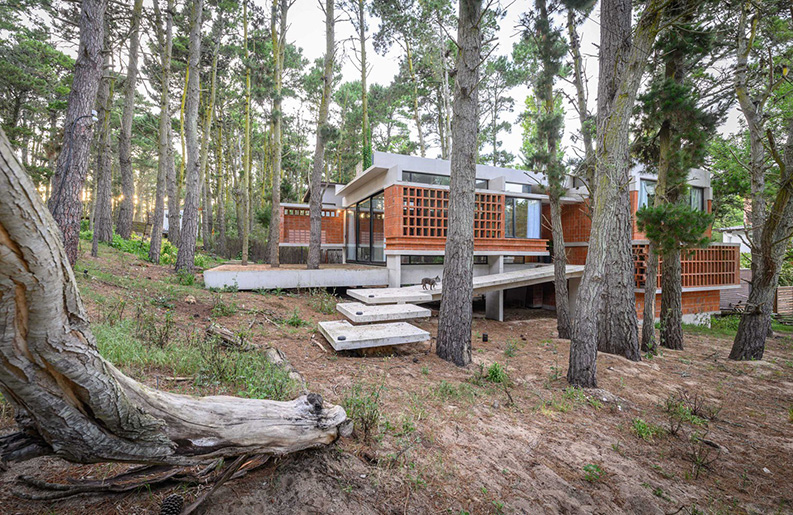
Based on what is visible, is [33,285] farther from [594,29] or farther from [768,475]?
[594,29]

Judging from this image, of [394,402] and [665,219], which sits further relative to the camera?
[665,219]

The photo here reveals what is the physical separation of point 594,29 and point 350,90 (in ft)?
58.2

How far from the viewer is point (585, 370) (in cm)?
450

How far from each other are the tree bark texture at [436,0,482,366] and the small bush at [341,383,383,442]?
218 centimetres

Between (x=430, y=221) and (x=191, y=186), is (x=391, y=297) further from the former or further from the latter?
(x=191, y=186)

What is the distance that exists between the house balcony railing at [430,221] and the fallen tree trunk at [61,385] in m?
8.71

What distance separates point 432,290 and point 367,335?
314 centimetres

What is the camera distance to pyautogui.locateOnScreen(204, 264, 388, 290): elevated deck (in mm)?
8641

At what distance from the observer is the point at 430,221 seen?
10.9 meters

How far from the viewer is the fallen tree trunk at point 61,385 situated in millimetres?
947

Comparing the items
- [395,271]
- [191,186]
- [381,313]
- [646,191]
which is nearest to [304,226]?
[191,186]

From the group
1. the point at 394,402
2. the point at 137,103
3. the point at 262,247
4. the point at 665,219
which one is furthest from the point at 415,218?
the point at 137,103

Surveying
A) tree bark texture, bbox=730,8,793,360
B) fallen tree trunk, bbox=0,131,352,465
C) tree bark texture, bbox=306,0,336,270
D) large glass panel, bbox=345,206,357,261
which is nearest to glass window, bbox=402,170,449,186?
tree bark texture, bbox=306,0,336,270

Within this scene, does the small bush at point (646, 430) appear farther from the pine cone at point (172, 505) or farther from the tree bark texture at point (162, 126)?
the tree bark texture at point (162, 126)
